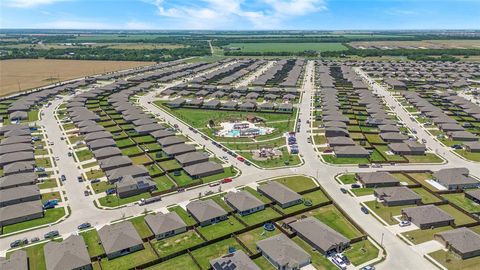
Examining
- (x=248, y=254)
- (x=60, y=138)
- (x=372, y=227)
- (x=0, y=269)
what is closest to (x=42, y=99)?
(x=60, y=138)

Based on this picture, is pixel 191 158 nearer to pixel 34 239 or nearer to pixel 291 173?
→ pixel 291 173

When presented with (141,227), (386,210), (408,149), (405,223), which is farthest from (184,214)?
(408,149)

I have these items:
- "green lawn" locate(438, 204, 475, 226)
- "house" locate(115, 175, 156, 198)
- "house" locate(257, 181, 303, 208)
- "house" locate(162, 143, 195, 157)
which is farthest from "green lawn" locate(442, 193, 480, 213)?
"house" locate(115, 175, 156, 198)

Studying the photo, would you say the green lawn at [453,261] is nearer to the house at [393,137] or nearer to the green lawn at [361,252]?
the green lawn at [361,252]

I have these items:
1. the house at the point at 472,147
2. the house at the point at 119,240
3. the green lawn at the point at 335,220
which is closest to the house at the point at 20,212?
the house at the point at 119,240

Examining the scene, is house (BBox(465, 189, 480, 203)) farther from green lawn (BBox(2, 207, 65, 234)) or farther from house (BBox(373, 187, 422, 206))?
green lawn (BBox(2, 207, 65, 234))

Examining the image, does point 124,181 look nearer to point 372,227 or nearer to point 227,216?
point 227,216
